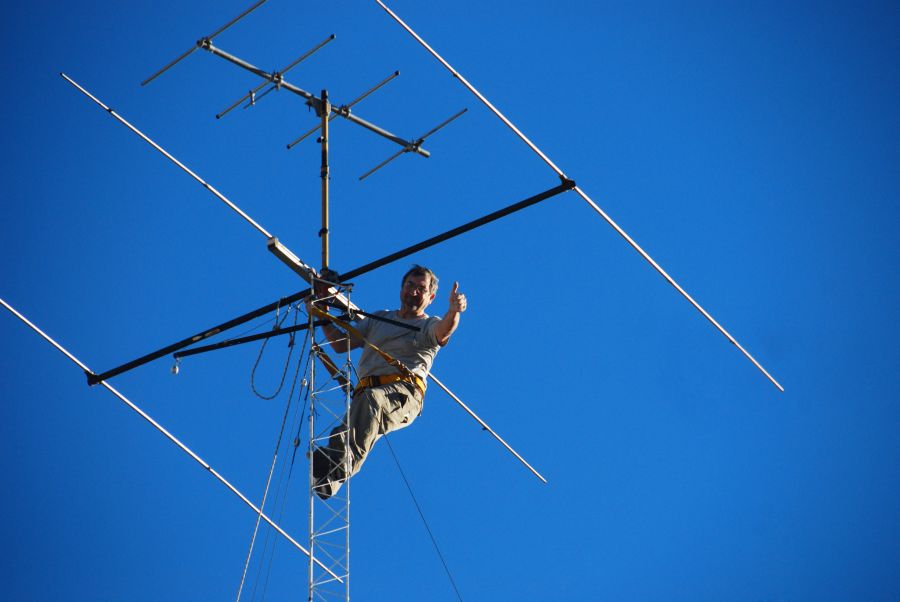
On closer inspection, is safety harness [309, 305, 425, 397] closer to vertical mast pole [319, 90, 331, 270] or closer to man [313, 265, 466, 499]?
man [313, 265, 466, 499]

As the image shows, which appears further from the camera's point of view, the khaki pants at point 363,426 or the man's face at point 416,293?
the man's face at point 416,293

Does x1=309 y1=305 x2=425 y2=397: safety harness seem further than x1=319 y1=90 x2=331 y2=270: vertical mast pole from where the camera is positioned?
Yes

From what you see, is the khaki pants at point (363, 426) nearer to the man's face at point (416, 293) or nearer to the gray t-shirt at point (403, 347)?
the gray t-shirt at point (403, 347)

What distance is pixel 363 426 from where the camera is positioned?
478 inches

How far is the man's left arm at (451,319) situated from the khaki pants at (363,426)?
23.1 inches

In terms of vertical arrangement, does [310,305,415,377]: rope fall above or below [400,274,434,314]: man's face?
below

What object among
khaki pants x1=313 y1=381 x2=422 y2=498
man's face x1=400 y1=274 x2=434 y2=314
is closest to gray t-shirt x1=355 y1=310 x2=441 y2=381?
man's face x1=400 y1=274 x2=434 y2=314

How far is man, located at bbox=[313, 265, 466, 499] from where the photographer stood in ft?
39.0

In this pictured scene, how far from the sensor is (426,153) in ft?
47.9

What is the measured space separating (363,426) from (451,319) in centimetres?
132

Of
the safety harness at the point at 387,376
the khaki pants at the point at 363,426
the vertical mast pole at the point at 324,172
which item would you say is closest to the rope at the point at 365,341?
the safety harness at the point at 387,376

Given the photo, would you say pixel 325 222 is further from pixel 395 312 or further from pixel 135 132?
pixel 135 132

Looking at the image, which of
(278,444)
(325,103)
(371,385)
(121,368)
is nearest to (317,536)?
(278,444)

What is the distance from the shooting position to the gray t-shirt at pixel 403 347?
1277 centimetres
